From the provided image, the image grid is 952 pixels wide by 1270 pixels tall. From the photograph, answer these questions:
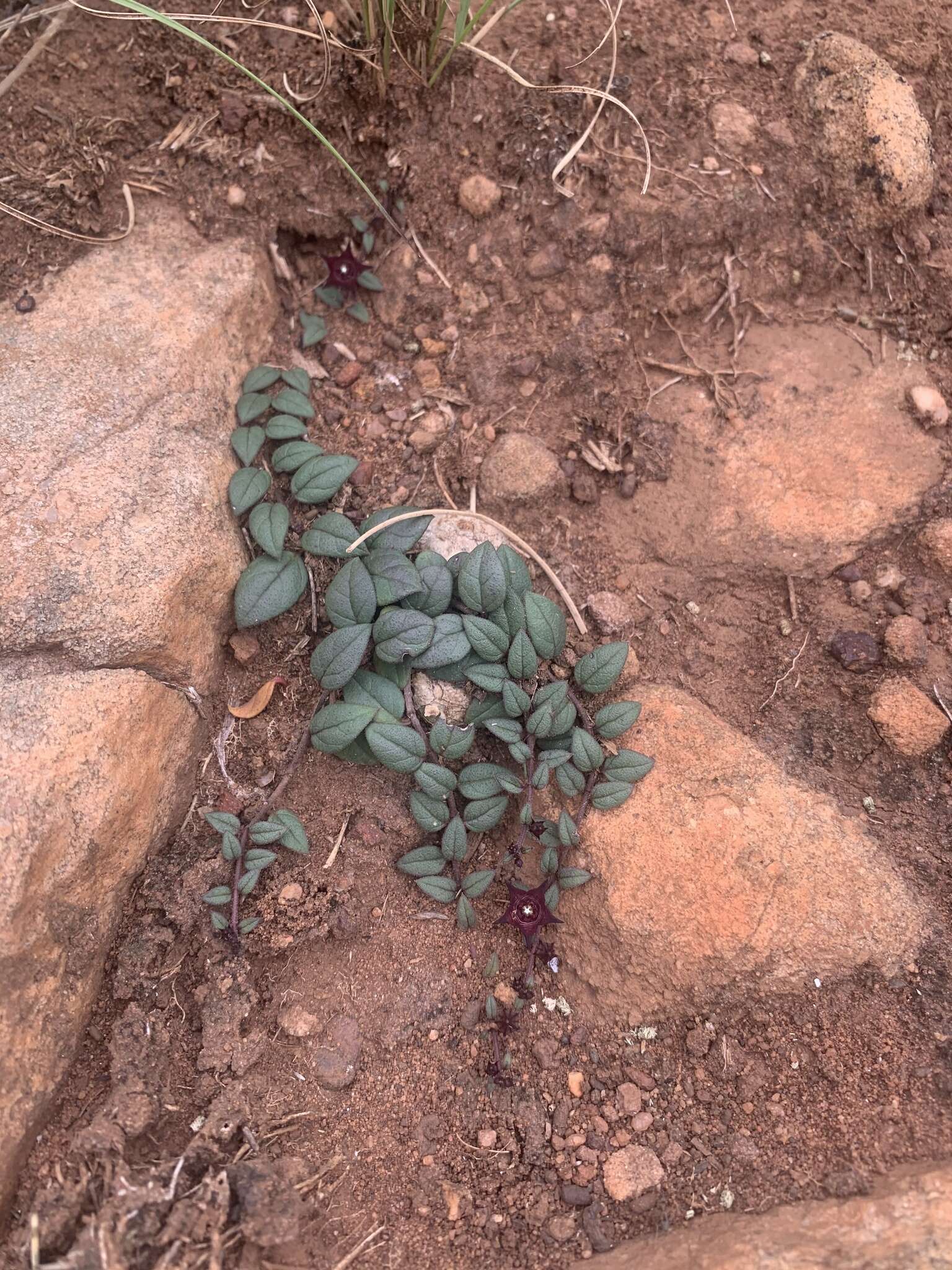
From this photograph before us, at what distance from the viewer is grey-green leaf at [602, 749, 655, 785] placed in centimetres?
235

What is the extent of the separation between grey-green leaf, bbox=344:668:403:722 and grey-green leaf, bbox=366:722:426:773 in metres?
0.04

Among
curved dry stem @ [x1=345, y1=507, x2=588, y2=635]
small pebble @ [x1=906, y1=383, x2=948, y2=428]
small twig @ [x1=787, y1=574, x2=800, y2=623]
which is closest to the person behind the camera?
curved dry stem @ [x1=345, y1=507, x2=588, y2=635]

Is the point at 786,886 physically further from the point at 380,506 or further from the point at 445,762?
the point at 380,506

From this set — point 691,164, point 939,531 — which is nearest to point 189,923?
point 939,531

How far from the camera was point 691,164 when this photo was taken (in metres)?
2.83

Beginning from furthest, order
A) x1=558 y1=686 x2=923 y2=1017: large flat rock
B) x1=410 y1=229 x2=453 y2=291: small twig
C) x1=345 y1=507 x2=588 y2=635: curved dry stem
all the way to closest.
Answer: x1=410 y1=229 x2=453 y2=291: small twig < x1=345 y1=507 x2=588 y2=635: curved dry stem < x1=558 y1=686 x2=923 y2=1017: large flat rock

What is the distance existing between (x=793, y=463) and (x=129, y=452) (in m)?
1.88

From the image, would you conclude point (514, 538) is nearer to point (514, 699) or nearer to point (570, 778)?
point (514, 699)

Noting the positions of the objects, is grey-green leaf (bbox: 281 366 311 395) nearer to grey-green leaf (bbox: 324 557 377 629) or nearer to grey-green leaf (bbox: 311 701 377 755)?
grey-green leaf (bbox: 324 557 377 629)

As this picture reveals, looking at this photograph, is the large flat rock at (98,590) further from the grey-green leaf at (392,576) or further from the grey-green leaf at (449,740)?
the grey-green leaf at (449,740)

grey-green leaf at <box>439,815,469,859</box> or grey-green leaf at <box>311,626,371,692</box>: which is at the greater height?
grey-green leaf at <box>311,626,371,692</box>

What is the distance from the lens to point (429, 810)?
7.73 feet

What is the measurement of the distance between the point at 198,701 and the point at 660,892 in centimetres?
127

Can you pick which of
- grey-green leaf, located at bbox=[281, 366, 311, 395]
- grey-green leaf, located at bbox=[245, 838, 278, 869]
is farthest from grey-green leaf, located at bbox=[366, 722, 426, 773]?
grey-green leaf, located at bbox=[281, 366, 311, 395]
